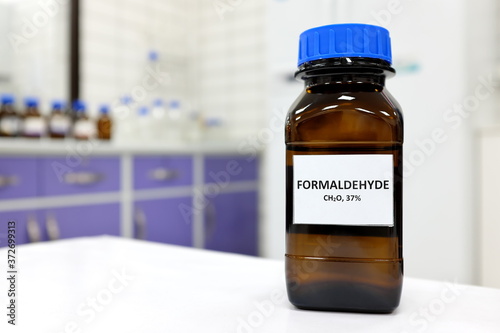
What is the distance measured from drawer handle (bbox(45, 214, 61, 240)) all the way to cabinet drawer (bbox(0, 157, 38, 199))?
106 mm

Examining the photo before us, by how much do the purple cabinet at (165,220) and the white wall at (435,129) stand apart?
101 cm

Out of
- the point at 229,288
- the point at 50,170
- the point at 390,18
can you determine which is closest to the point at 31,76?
the point at 50,170

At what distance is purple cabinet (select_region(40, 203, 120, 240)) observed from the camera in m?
1.75

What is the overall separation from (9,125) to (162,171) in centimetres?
64

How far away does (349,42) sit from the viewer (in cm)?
37

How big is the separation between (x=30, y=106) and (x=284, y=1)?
110cm

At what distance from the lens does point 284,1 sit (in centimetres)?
208

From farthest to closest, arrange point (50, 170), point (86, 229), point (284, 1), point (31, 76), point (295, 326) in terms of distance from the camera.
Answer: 1. point (31, 76)
2. point (284, 1)
3. point (86, 229)
4. point (50, 170)
5. point (295, 326)

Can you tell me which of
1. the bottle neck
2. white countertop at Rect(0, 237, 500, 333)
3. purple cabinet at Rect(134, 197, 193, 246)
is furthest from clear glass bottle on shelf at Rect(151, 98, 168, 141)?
the bottle neck

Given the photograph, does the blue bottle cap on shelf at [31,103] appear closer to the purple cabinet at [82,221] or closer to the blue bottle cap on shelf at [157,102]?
the purple cabinet at [82,221]

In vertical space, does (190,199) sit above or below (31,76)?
below

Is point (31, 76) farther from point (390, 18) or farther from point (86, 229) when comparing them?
point (390, 18)

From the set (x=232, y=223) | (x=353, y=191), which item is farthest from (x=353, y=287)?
(x=232, y=223)

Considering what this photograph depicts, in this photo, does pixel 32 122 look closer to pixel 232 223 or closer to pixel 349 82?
pixel 232 223
